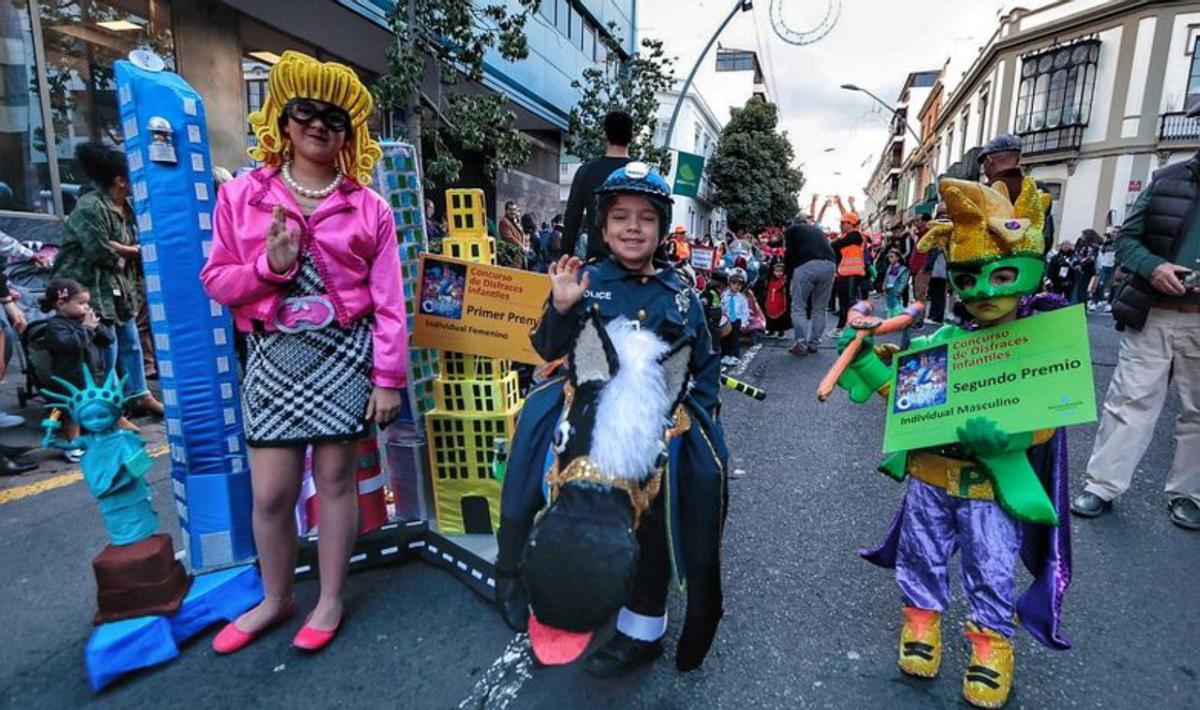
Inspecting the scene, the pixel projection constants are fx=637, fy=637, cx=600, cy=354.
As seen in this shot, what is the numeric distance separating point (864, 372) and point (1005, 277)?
0.50 m

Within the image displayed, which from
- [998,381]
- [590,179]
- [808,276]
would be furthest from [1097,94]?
[998,381]

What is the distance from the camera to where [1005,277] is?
6.40 ft

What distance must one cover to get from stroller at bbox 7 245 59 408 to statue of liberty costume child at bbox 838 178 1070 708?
4.61 m

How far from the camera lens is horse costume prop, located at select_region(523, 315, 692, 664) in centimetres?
149

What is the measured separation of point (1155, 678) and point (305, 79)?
11.2ft

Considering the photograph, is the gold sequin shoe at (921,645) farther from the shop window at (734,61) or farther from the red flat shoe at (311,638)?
the shop window at (734,61)

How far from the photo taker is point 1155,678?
216 centimetres

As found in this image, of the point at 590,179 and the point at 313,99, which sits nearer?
the point at 313,99

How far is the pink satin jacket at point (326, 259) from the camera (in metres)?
1.97

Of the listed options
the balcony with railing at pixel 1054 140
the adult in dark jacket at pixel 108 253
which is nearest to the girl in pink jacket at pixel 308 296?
the adult in dark jacket at pixel 108 253

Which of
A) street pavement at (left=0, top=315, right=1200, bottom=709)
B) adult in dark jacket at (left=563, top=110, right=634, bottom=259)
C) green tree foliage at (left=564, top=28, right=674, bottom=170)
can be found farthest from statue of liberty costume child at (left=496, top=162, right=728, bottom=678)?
green tree foliage at (left=564, top=28, right=674, bottom=170)

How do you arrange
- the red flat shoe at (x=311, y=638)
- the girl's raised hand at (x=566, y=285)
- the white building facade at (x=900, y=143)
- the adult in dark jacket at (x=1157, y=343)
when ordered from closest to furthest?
1. the girl's raised hand at (x=566, y=285)
2. the red flat shoe at (x=311, y=638)
3. the adult in dark jacket at (x=1157, y=343)
4. the white building facade at (x=900, y=143)

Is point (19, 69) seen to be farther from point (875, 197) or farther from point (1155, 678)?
point (875, 197)

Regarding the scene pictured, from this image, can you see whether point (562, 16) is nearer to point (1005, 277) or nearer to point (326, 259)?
point (326, 259)
